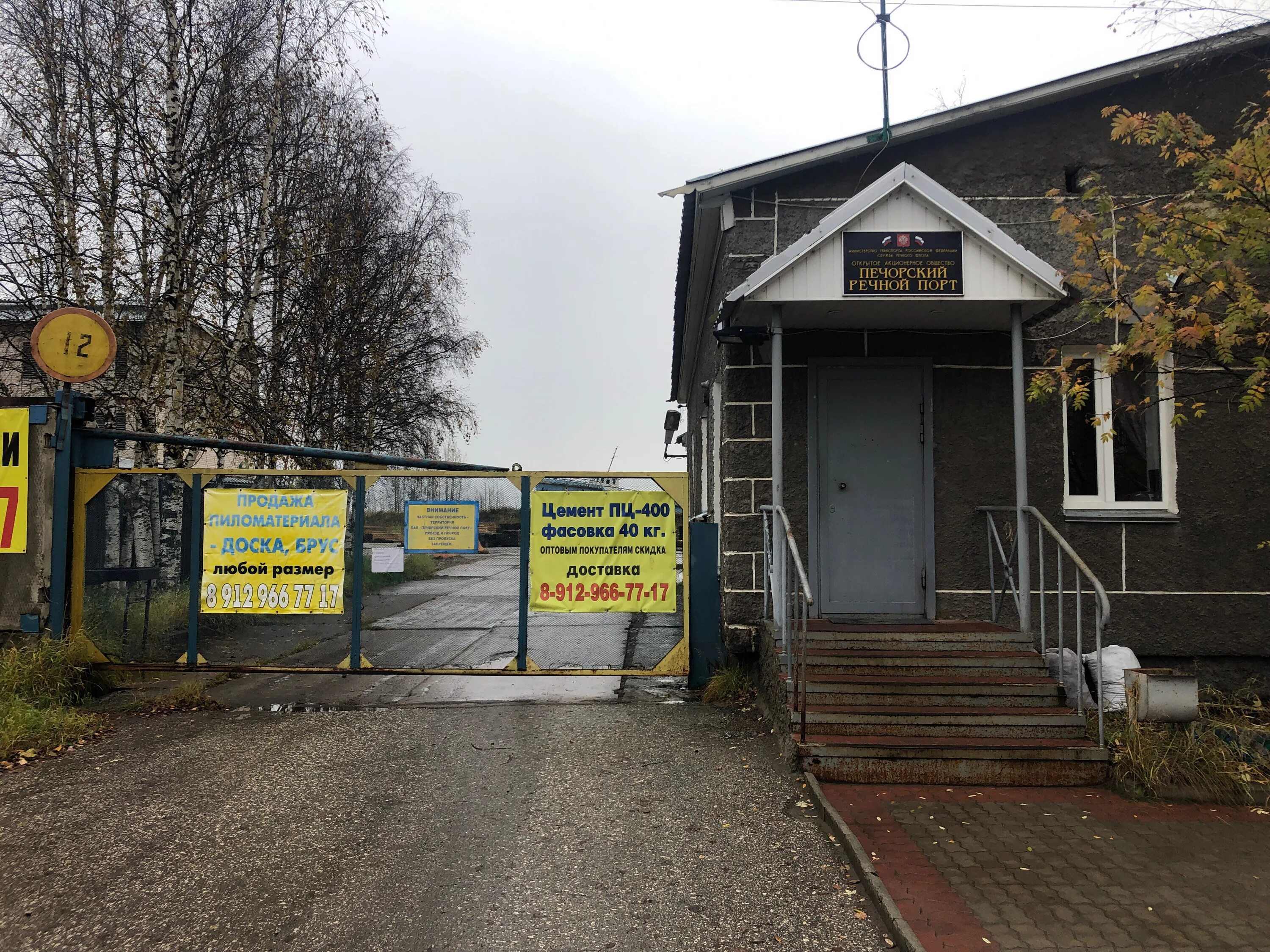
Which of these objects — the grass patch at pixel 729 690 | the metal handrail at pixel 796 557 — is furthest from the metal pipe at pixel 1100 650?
the grass patch at pixel 729 690

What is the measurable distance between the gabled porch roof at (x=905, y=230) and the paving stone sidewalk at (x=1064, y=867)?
329 centimetres

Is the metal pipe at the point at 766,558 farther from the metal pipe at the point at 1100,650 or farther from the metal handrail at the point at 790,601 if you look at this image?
the metal pipe at the point at 1100,650

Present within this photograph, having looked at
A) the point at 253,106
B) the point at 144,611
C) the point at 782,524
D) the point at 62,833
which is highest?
the point at 253,106

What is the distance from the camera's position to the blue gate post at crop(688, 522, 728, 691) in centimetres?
693

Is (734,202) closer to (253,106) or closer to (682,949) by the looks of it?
(682,949)

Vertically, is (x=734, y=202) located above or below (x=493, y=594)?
above

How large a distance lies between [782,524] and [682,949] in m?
3.01

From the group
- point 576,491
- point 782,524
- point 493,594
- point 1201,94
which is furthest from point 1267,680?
point 493,594

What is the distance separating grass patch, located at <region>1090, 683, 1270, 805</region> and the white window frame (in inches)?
80.8

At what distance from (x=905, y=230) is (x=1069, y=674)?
347 cm

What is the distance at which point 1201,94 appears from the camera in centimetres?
712

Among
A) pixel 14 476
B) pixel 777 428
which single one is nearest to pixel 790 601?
pixel 777 428

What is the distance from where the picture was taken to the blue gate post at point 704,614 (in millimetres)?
6926

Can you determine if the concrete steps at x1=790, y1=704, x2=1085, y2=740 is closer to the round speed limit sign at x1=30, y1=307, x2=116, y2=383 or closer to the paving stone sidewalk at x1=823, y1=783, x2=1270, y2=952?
the paving stone sidewalk at x1=823, y1=783, x2=1270, y2=952
